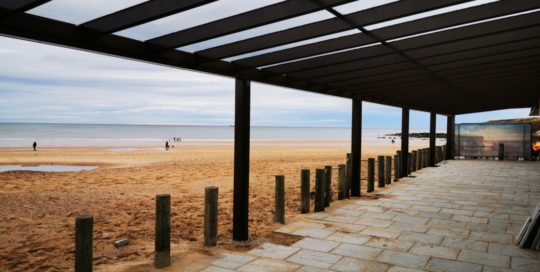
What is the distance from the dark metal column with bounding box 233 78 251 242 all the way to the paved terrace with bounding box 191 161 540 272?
569mm

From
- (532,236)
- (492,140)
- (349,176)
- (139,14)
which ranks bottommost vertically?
(532,236)

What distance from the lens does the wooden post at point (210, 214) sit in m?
5.61

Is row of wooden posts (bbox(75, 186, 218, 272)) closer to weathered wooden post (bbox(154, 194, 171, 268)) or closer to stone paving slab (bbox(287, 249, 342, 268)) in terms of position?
weathered wooden post (bbox(154, 194, 171, 268))

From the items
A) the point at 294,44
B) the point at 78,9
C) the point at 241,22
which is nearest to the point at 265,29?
the point at 241,22

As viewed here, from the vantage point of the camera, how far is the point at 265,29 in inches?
172

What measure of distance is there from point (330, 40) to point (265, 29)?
0.93 meters

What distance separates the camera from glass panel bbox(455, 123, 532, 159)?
21766mm

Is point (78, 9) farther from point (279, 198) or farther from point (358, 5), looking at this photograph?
point (279, 198)

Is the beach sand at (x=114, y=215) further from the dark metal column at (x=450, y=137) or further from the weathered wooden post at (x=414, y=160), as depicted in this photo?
the dark metal column at (x=450, y=137)

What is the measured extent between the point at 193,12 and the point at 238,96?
7.02 ft

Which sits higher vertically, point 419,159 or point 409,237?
point 419,159

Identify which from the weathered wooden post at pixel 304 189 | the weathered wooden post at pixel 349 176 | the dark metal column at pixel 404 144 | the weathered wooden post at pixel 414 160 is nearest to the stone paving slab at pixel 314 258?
the weathered wooden post at pixel 304 189

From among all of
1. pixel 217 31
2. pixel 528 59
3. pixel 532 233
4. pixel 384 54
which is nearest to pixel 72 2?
pixel 217 31

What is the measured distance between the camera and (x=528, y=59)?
22.2 ft
